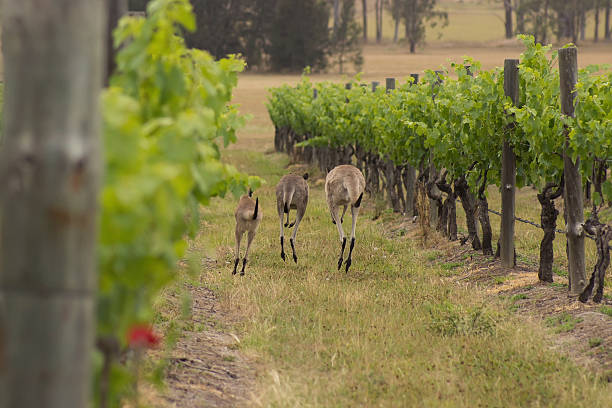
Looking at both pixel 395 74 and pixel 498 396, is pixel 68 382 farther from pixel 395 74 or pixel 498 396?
pixel 395 74

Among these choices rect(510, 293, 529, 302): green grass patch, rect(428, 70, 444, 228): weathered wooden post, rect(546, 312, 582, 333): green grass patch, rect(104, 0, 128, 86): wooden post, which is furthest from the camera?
rect(428, 70, 444, 228): weathered wooden post

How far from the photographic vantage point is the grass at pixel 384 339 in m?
5.71

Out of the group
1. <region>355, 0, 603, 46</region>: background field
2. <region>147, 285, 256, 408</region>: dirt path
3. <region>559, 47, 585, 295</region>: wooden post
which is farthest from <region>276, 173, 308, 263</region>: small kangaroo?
<region>355, 0, 603, 46</region>: background field

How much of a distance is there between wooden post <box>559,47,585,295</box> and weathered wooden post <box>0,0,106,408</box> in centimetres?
660

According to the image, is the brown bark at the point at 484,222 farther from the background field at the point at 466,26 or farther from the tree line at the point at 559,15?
the background field at the point at 466,26

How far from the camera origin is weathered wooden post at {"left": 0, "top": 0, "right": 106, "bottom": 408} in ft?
7.72

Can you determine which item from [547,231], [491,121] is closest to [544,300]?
[547,231]

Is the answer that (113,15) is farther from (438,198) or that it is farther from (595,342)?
(438,198)

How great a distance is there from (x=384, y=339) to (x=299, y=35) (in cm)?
6313

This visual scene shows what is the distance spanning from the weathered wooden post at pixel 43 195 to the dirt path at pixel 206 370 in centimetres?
283

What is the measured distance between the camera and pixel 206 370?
6168mm

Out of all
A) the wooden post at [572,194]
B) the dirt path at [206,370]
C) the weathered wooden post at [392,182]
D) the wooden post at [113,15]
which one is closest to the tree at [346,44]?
the weathered wooden post at [392,182]

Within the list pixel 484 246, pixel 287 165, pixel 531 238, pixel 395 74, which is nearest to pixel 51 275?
pixel 484 246

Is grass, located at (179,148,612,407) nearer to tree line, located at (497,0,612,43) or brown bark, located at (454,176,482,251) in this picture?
brown bark, located at (454,176,482,251)
